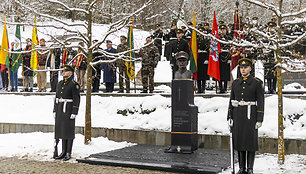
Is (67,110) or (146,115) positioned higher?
(67,110)

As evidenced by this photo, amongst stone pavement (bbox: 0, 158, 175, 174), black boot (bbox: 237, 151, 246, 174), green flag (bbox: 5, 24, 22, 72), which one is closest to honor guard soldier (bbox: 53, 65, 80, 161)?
stone pavement (bbox: 0, 158, 175, 174)

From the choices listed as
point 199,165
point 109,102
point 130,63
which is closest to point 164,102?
point 109,102

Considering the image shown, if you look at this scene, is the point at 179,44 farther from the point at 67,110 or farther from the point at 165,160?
the point at 165,160

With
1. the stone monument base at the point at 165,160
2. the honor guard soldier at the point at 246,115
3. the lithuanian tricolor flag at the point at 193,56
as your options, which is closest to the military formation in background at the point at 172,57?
the lithuanian tricolor flag at the point at 193,56

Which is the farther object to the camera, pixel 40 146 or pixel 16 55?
pixel 16 55

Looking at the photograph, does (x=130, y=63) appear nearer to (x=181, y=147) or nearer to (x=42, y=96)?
(x=42, y=96)

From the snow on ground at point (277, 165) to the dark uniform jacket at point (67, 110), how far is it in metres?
4.09

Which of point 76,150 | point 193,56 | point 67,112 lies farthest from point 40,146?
point 193,56

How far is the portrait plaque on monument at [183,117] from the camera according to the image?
10.2 m

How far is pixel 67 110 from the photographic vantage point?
10141 mm

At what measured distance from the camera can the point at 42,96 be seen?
53.6 ft

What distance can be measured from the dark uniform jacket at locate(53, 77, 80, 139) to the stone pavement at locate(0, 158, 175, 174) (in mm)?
842

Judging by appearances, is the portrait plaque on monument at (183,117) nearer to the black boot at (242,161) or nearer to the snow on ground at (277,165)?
the snow on ground at (277,165)

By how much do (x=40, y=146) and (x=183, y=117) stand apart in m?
4.36
